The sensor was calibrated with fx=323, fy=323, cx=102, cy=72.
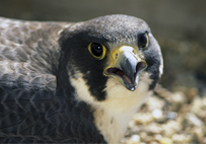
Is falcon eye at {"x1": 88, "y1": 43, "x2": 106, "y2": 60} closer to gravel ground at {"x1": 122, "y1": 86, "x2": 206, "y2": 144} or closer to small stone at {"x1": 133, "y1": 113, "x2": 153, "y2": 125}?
gravel ground at {"x1": 122, "y1": 86, "x2": 206, "y2": 144}

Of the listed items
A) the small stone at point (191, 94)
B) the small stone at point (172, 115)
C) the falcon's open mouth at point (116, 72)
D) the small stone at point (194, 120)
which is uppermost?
the small stone at point (191, 94)

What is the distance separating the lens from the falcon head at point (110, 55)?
98.6 inches

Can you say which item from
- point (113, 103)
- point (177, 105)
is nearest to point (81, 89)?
point (113, 103)

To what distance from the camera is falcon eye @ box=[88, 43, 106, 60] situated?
2.58 m

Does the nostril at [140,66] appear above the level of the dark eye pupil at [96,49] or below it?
below

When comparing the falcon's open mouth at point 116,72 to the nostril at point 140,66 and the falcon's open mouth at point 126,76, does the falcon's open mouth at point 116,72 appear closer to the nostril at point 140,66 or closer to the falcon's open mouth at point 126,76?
the falcon's open mouth at point 126,76

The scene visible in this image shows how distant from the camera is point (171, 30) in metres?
5.70

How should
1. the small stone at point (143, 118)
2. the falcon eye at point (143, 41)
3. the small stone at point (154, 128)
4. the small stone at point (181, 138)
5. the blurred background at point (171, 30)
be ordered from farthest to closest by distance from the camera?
the blurred background at point (171, 30) → the small stone at point (143, 118) → the small stone at point (154, 128) → the small stone at point (181, 138) → the falcon eye at point (143, 41)

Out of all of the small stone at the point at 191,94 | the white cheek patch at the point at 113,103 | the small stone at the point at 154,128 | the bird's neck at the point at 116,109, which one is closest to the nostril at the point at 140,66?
the white cheek patch at the point at 113,103

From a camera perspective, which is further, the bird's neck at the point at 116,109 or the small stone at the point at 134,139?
the small stone at the point at 134,139

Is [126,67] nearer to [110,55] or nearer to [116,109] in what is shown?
[110,55]

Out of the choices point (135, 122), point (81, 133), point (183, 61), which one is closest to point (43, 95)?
point (81, 133)

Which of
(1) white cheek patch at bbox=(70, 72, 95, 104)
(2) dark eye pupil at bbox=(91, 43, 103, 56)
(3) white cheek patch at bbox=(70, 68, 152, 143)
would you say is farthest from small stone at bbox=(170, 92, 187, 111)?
(2) dark eye pupil at bbox=(91, 43, 103, 56)

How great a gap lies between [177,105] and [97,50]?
244cm
